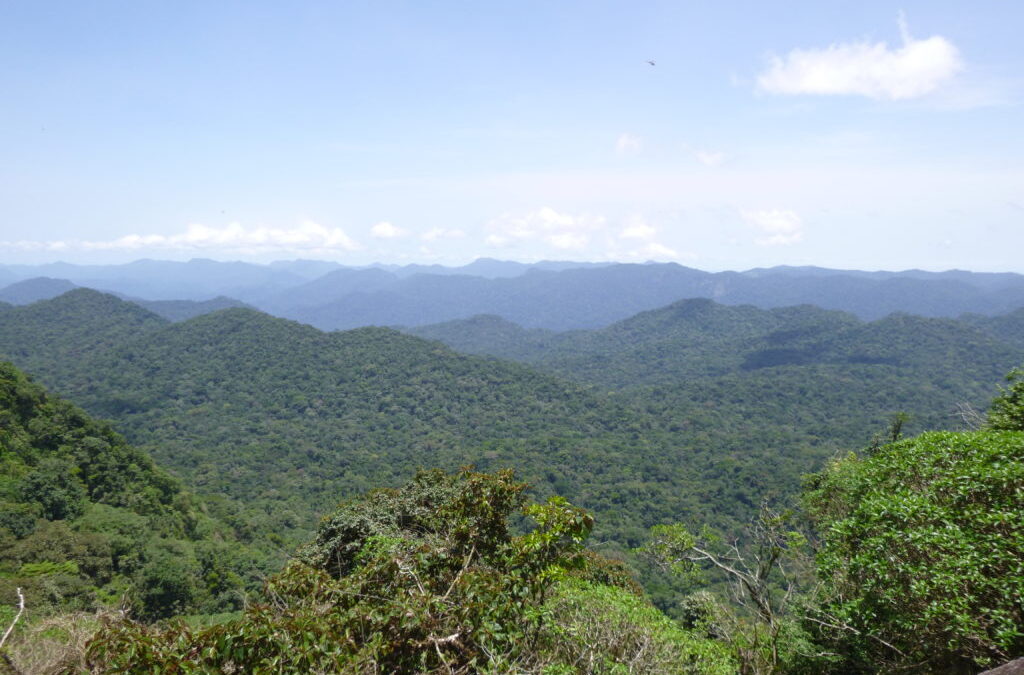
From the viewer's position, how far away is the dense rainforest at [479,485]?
217 inches

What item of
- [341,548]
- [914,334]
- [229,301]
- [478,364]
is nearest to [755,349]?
[914,334]

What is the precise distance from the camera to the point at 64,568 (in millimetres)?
19688

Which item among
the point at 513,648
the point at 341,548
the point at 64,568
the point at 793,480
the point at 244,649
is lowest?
the point at 793,480

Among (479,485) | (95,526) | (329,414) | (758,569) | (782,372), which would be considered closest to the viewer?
(758,569)

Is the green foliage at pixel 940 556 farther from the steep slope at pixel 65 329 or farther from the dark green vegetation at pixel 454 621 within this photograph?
the steep slope at pixel 65 329

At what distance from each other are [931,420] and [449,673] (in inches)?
3340

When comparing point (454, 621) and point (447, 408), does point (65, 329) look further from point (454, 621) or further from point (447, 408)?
point (454, 621)

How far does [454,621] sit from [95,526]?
28.3 meters

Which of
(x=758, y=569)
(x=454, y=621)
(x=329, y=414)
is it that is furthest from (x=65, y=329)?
(x=758, y=569)

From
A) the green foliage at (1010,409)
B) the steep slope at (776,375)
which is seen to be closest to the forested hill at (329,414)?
the steep slope at (776,375)

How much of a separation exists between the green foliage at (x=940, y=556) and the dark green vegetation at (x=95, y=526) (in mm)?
19193

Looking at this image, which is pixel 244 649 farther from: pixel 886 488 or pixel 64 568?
pixel 64 568

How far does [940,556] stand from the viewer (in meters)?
5.45

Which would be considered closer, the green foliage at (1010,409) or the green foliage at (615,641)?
the green foliage at (615,641)
